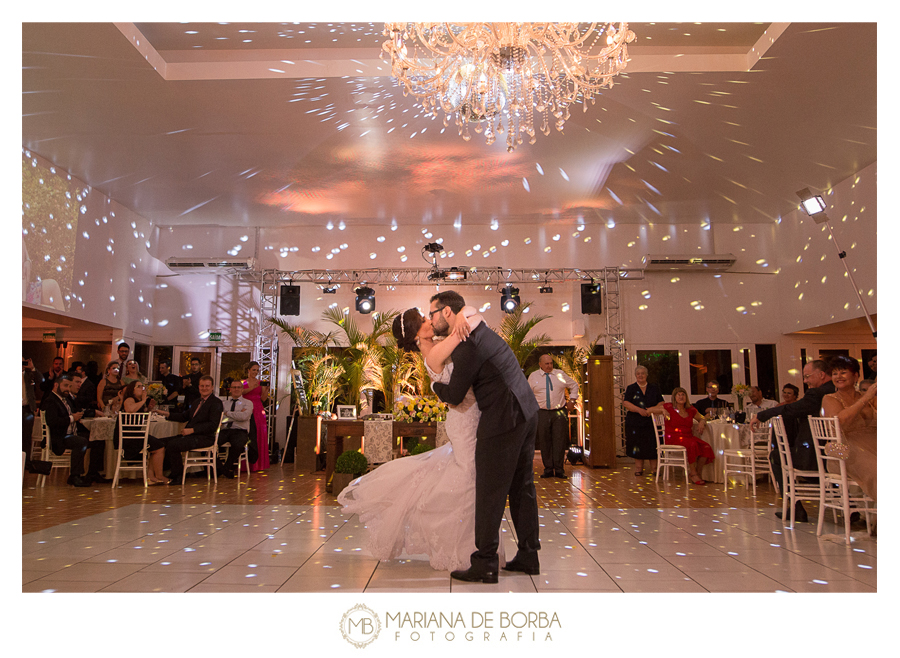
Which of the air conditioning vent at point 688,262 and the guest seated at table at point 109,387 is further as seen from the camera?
the air conditioning vent at point 688,262

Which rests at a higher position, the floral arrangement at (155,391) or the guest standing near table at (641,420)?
the floral arrangement at (155,391)

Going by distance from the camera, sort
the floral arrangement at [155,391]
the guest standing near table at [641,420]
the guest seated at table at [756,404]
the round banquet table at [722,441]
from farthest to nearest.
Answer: the floral arrangement at [155,391] → the guest seated at table at [756,404] → the guest standing near table at [641,420] → the round banquet table at [722,441]

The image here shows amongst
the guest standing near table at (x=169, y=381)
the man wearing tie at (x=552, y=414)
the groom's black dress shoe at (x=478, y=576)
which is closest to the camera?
the groom's black dress shoe at (x=478, y=576)

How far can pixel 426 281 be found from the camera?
12508mm

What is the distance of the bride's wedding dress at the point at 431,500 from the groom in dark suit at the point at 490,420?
0.36ft

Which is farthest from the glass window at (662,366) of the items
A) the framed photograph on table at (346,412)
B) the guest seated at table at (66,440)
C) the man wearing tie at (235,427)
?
the guest seated at table at (66,440)

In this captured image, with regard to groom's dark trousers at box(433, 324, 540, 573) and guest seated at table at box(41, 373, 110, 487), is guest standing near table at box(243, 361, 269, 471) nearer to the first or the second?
guest seated at table at box(41, 373, 110, 487)

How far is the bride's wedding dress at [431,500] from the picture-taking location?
3332mm

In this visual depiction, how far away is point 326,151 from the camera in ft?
29.8

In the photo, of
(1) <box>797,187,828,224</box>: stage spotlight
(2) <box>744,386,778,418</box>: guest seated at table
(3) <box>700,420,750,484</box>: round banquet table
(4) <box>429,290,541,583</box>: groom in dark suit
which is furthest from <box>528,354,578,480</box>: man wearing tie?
(4) <box>429,290,541,583</box>: groom in dark suit

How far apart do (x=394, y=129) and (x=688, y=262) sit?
6580 millimetres
